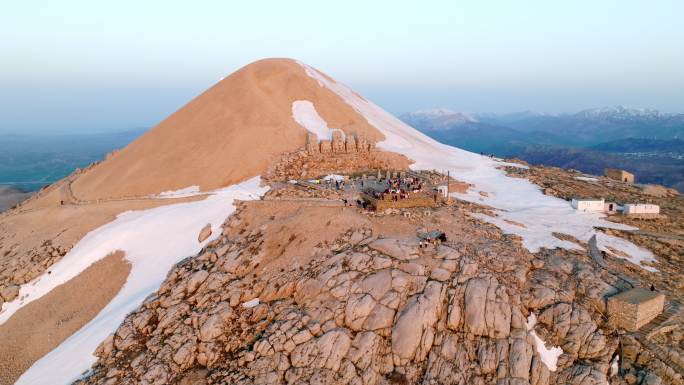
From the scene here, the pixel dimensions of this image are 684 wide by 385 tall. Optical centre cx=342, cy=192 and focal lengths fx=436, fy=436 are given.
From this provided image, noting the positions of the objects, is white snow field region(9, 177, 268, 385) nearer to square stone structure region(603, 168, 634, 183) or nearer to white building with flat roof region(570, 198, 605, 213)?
white building with flat roof region(570, 198, 605, 213)

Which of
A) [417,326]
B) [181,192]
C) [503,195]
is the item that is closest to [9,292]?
[181,192]

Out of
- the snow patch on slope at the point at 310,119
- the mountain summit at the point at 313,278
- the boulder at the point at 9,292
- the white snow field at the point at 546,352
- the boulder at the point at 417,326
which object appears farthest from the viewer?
the snow patch on slope at the point at 310,119

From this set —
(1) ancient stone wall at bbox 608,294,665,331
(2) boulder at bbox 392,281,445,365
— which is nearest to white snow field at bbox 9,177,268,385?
(2) boulder at bbox 392,281,445,365

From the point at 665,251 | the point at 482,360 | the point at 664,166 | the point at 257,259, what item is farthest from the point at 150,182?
the point at 664,166

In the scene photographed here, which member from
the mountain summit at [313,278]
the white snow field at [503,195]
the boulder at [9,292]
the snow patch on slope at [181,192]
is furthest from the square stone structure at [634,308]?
the boulder at [9,292]

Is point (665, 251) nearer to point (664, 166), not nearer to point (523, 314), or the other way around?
point (523, 314)

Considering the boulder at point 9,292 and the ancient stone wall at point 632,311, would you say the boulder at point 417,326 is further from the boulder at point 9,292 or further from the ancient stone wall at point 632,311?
the boulder at point 9,292

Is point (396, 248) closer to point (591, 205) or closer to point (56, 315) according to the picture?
point (591, 205)
